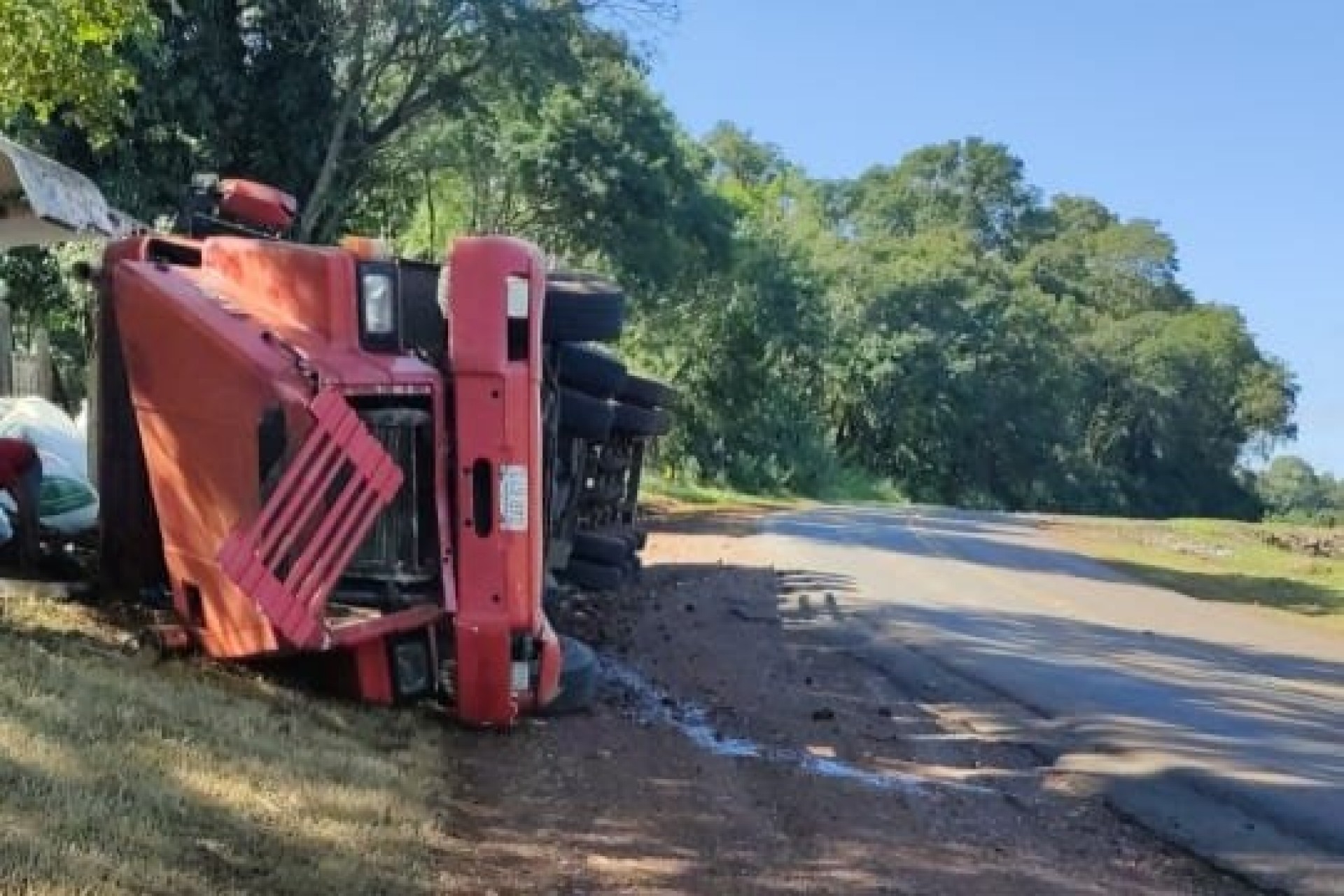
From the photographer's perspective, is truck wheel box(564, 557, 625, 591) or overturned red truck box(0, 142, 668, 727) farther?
truck wheel box(564, 557, 625, 591)

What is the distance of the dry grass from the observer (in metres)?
4.04

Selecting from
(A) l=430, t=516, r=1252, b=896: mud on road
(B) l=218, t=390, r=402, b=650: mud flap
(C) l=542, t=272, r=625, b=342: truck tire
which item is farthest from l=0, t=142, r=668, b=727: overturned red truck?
(C) l=542, t=272, r=625, b=342: truck tire

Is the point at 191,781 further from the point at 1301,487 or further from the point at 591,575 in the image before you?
the point at 1301,487

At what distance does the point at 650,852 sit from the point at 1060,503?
70.9 m

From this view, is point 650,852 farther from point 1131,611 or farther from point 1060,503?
point 1060,503

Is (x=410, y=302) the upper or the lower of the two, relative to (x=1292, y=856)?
upper

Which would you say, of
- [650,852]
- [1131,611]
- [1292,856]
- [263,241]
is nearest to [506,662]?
[650,852]

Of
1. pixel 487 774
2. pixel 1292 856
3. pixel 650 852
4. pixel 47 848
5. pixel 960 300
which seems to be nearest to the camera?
pixel 47 848

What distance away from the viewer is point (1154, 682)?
36.2 feet

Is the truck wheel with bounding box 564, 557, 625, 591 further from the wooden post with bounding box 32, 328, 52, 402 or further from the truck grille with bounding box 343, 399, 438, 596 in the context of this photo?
the wooden post with bounding box 32, 328, 52, 402

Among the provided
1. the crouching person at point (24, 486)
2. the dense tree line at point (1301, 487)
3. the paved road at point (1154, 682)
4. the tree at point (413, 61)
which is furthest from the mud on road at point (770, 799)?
the dense tree line at point (1301, 487)

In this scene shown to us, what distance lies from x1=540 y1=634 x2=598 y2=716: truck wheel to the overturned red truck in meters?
0.33

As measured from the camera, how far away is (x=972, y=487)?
71.8 metres

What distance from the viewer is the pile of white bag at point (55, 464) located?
793cm
